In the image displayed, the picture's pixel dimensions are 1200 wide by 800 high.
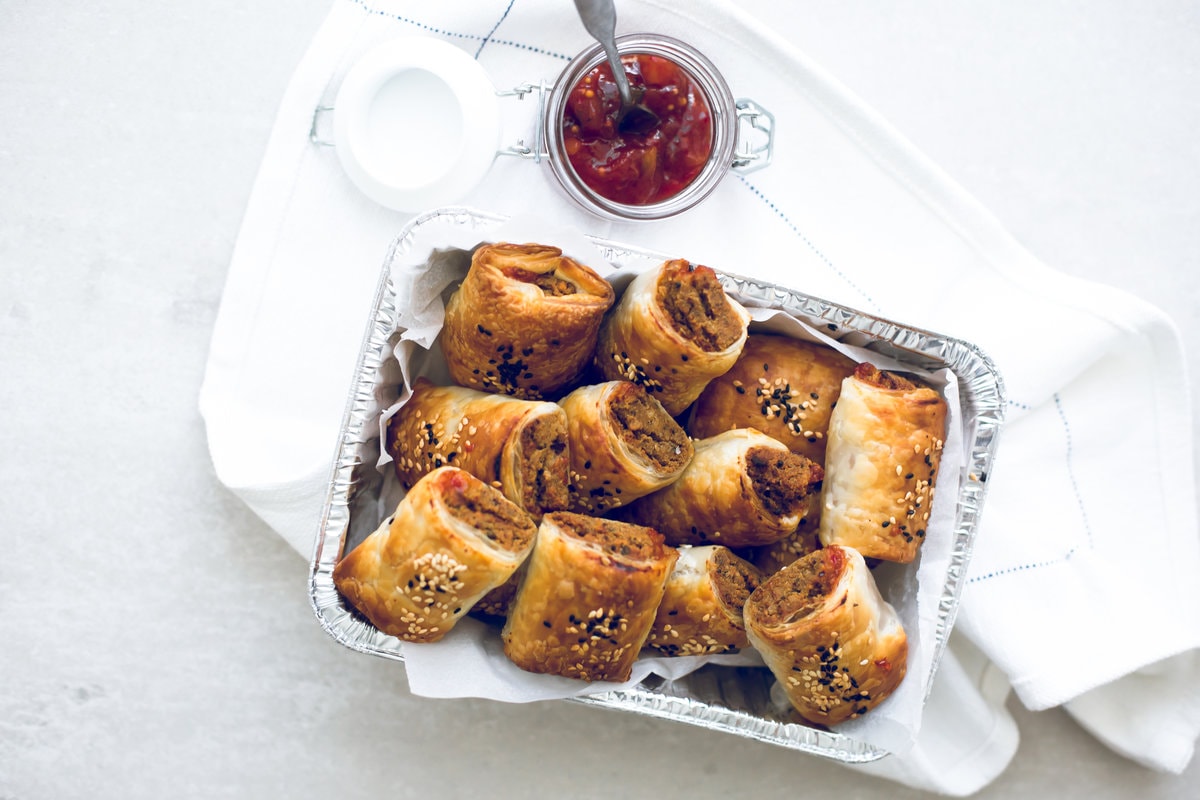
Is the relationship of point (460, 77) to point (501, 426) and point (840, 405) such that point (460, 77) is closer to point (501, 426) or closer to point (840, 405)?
point (501, 426)

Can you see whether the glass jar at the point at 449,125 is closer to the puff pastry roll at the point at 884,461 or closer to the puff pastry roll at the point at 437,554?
the puff pastry roll at the point at 884,461

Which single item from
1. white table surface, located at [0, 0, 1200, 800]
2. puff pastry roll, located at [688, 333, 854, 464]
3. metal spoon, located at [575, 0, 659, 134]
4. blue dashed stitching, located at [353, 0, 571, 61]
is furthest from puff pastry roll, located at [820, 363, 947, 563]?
blue dashed stitching, located at [353, 0, 571, 61]

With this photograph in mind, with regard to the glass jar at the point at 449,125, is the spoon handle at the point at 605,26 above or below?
above

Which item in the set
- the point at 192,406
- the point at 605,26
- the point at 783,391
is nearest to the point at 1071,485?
the point at 783,391

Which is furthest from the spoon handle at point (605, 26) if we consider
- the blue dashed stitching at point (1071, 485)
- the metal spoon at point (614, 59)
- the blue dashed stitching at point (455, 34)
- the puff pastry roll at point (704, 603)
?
the blue dashed stitching at point (1071, 485)

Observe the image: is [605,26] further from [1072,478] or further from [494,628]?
[1072,478]

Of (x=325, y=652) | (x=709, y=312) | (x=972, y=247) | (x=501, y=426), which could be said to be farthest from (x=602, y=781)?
(x=972, y=247)
